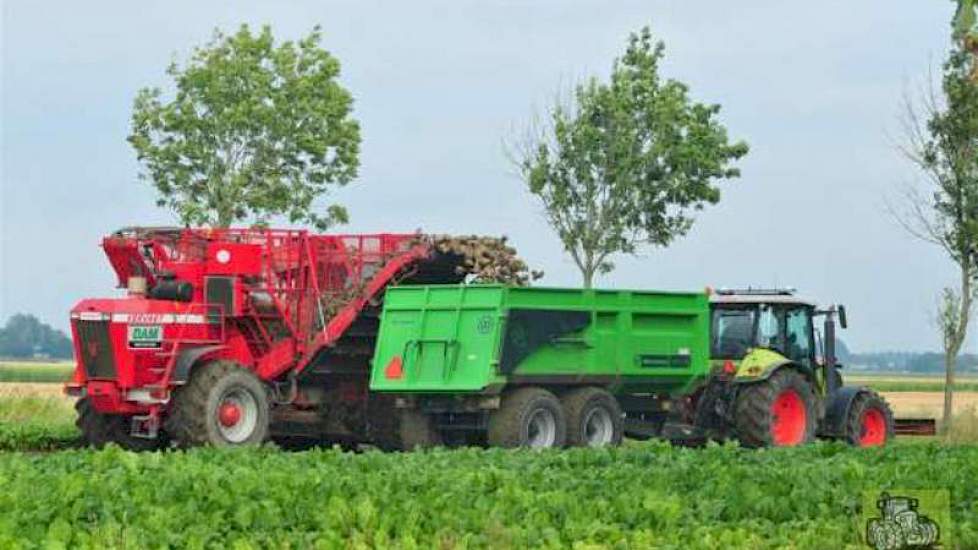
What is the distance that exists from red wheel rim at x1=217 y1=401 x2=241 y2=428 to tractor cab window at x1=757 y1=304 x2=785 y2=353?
22.8 ft

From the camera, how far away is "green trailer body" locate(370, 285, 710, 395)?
63.7 feet

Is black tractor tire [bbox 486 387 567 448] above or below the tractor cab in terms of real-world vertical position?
below

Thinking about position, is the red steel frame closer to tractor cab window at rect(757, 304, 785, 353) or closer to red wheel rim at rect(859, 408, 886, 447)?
tractor cab window at rect(757, 304, 785, 353)

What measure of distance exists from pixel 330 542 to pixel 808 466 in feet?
17.7

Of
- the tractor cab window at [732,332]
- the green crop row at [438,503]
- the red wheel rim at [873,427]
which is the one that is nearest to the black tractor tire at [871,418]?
the red wheel rim at [873,427]

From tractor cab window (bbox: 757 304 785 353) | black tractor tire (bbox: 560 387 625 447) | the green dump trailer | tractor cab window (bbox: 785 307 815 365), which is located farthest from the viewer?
tractor cab window (bbox: 785 307 815 365)

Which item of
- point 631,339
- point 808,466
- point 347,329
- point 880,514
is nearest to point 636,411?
point 631,339

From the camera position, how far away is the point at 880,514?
12891 mm

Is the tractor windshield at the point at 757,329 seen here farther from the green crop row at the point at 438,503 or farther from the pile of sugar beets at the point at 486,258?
the green crop row at the point at 438,503

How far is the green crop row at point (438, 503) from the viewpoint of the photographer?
1134 centimetres

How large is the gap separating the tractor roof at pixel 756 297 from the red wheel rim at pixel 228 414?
642 cm

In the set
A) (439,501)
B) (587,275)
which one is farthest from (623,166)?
(439,501)

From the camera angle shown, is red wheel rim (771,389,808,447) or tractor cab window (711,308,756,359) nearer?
red wheel rim (771,389,808,447)

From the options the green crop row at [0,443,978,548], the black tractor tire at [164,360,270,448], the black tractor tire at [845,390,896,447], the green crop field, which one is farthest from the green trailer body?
the green crop row at [0,443,978,548]
